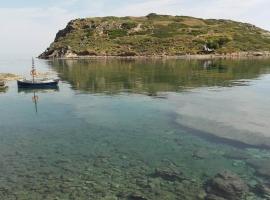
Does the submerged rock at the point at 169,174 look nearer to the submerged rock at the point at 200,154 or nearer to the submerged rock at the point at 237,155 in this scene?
the submerged rock at the point at 200,154

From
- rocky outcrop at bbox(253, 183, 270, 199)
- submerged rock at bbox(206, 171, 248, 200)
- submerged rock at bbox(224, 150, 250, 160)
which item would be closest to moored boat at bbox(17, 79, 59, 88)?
submerged rock at bbox(224, 150, 250, 160)

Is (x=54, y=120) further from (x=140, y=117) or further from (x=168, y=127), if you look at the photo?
(x=168, y=127)

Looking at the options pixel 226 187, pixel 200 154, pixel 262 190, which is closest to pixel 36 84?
pixel 200 154

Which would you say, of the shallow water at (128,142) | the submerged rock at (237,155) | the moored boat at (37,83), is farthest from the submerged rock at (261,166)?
the moored boat at (37,83)

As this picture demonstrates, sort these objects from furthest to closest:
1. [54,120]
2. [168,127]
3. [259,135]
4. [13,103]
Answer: [13,103] → [54,120] → [168,127] → [259,135]

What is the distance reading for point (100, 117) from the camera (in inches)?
1987

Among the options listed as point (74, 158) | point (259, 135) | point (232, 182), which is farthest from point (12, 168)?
point (259, 135)

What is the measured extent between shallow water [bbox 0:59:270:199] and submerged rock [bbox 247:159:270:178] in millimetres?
76

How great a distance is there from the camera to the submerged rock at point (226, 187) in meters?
24.6

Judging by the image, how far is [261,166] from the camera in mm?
30297

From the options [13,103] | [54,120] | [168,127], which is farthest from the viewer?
[13,103]

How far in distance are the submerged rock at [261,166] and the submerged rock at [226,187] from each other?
8.41 feet

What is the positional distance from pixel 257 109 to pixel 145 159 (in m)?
26.6

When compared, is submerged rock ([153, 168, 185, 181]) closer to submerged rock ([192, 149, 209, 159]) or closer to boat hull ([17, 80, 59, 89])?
submerged rock ([192, 149, 209, 159])
